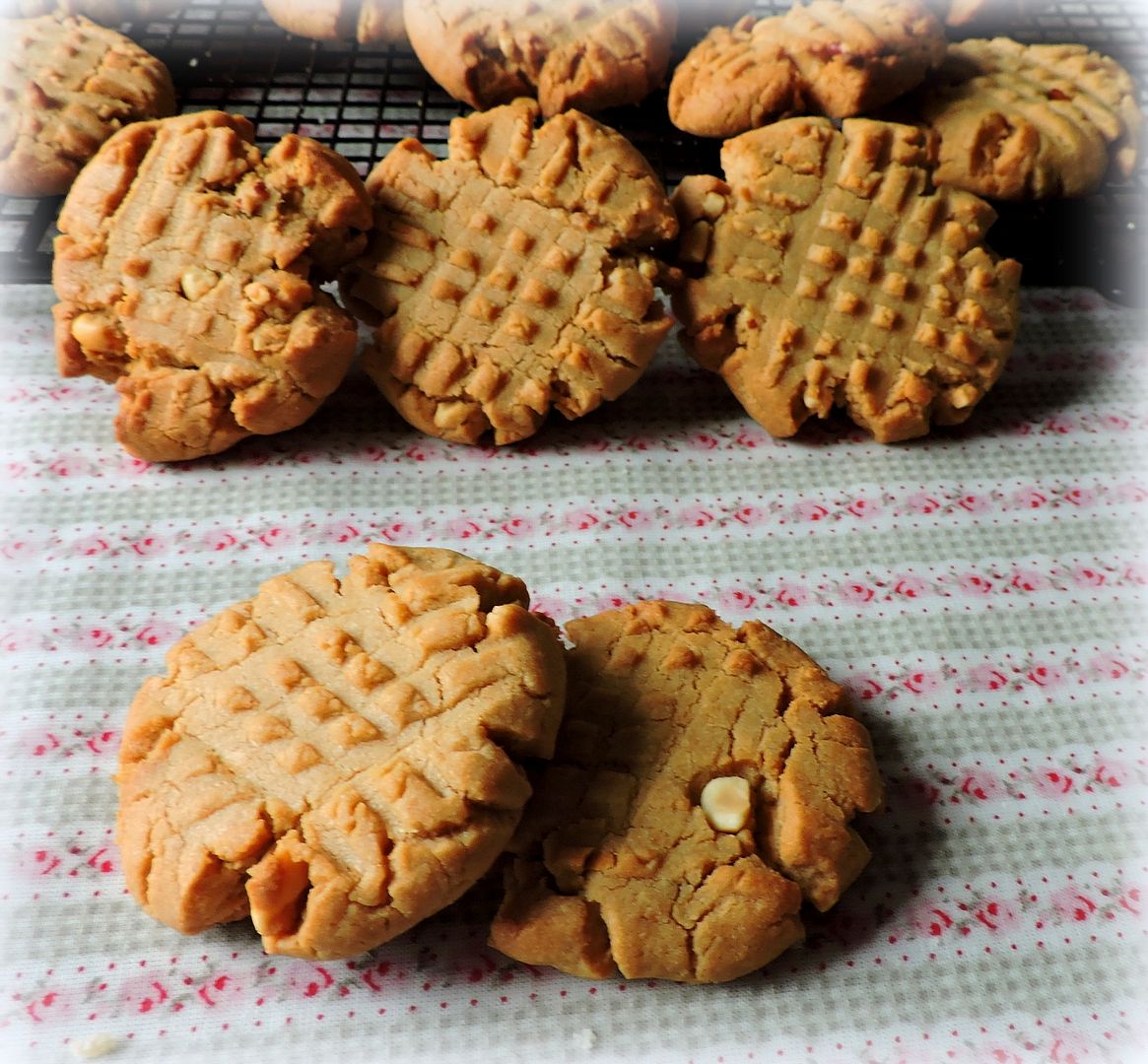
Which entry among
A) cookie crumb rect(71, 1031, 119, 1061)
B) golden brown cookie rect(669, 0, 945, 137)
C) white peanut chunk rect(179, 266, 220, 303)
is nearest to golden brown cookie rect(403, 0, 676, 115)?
golden brown cookie rect(669, 0, 945, 137)

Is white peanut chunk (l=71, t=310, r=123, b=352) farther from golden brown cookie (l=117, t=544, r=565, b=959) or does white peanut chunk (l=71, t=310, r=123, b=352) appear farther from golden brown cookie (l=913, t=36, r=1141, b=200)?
golden brown cookie (l=913, t=36, r=1141, b=200)

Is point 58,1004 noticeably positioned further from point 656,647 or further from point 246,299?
point 246,299

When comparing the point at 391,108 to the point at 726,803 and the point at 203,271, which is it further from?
the point at 726,803

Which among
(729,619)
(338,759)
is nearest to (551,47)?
(729,619)

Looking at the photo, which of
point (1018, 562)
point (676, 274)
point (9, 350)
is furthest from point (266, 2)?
point (1018, 562)

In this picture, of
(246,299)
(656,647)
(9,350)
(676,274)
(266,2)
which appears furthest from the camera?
(266,2)

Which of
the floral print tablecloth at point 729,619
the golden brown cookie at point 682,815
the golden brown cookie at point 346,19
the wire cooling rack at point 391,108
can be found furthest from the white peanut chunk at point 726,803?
the golden brown cookie at point 346,19
